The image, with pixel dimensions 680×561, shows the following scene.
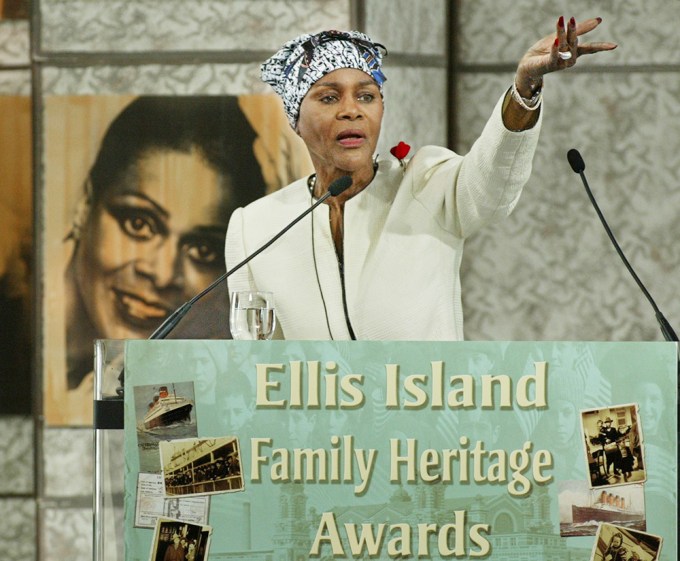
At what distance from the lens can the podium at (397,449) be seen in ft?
4.91

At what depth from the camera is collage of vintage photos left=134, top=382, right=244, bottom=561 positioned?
1.51 meters

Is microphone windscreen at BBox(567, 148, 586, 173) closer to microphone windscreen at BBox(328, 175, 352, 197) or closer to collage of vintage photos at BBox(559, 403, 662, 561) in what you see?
microphone windscreen at BBox(328, 175, 352, 197)

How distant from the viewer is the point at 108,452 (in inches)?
63.8

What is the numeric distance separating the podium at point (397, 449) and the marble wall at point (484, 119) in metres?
2.01

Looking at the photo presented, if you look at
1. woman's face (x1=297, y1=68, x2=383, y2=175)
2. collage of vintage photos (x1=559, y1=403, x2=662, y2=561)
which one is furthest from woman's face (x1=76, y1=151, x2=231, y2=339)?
collage of vintage photos (x1=559, y1=403, x2=662, y2=561)

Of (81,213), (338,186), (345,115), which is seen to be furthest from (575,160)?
(81,213)

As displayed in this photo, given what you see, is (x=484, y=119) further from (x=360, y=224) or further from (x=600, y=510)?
(x=600, y=510)

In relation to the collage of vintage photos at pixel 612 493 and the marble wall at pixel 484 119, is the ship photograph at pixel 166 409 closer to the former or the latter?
the collage of vintage photos at pixel 612 493

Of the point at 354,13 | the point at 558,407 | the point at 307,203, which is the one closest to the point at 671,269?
the point at 354,13

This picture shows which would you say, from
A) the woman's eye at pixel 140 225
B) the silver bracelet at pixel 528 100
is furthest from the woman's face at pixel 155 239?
the silver bracelet at pixel 528 100

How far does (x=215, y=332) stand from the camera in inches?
132

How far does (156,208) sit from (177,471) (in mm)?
2032

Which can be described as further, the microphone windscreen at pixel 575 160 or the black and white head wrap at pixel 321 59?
the black and white head wrap at pixel 321 59

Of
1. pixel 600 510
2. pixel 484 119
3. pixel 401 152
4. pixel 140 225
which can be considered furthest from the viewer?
pixel 484 119
